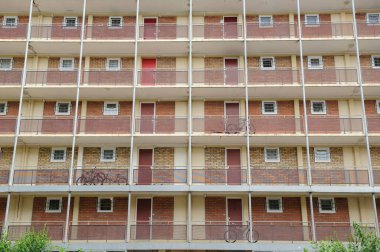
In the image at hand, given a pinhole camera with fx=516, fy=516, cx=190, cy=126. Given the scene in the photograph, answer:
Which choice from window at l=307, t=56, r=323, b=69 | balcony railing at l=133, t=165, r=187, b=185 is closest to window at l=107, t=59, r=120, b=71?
balcony railing at l=133, t=165, r=187, b=185

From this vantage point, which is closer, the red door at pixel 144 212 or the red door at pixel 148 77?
the red door at pixel 144 212

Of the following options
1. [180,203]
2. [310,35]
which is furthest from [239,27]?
[180,203]

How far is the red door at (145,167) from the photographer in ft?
89.4

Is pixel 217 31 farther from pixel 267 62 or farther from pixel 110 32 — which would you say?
pixel 110 32

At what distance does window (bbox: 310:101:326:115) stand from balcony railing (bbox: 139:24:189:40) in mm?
8165

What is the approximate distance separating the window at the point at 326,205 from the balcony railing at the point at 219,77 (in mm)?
7642

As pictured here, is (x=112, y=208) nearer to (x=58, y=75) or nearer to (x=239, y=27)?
(x=58, y=75)

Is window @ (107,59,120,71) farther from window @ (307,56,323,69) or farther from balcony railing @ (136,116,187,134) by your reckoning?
window @ (307,56,323,69)

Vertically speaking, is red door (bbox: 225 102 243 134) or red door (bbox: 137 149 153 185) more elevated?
red door (bbox: 225 102 243 134)

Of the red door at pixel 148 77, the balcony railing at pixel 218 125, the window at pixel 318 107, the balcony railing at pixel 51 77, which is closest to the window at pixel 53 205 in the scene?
the balcony railing at pixel 51 77

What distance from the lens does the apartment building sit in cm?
2608

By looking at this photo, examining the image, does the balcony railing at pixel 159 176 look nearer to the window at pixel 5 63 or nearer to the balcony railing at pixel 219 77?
the balcony railing at pixel 219 77

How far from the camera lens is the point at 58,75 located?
28906 millimetres

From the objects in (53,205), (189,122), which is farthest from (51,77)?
(189,122)
